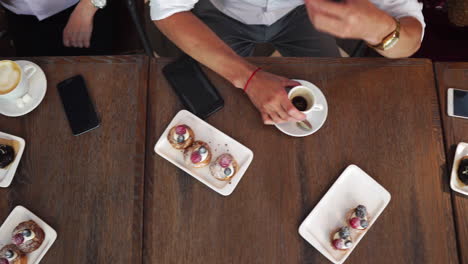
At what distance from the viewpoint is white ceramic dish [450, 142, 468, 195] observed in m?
0.80

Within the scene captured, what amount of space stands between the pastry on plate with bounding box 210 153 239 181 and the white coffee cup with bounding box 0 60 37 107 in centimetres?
52

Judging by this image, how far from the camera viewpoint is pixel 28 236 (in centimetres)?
74

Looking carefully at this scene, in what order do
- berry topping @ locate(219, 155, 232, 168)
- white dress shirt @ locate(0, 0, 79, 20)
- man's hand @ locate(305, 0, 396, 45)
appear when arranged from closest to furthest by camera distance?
1. man's hand @ locate(305, 0, 396, 45)
2. berry topping @ locate(219, 155, 232, 168)
3. white dress shirt @ locate(0, 0, 79, 20)

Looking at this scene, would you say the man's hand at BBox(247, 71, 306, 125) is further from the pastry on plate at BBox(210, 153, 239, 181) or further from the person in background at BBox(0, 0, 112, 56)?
the person in background at BBox(0, 0, 112, 56)

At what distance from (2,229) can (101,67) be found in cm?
47

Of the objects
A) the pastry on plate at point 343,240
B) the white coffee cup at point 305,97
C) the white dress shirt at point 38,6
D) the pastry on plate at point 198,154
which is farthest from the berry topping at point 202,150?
the white dress shirt at point 38,6

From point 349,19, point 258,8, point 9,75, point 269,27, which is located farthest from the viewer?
point 269,27

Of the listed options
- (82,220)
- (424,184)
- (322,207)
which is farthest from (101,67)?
(424,184)

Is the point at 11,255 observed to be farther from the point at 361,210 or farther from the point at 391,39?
the point at 391,39

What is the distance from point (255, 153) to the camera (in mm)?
833

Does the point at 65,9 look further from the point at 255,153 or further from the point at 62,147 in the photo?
the point at 255,153

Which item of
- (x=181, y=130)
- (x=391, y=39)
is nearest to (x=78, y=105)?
(x=181, y=130)

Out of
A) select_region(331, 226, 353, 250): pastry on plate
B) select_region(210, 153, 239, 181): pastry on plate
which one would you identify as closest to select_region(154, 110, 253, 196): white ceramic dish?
select_region(210, 153, 239, 181): pastry on plate

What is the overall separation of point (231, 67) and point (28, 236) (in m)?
0.63
